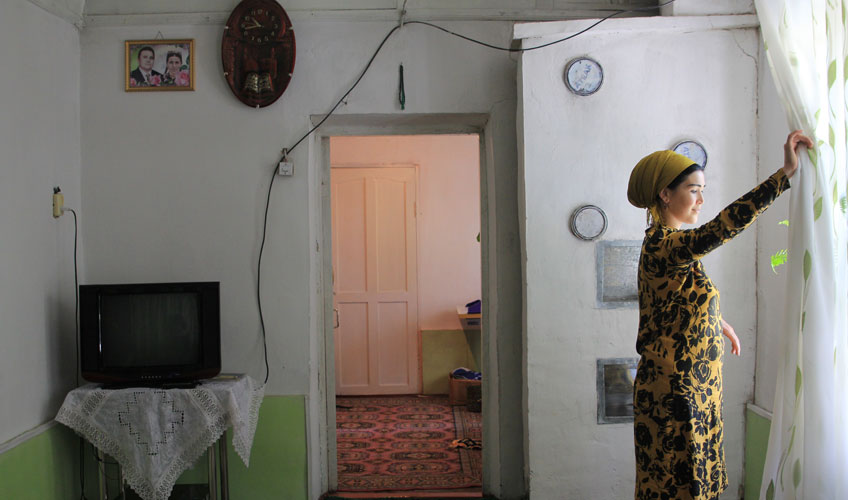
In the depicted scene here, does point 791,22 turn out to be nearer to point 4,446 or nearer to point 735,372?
point 735,372

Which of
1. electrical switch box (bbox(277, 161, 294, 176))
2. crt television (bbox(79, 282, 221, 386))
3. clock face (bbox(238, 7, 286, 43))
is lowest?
crt television (bbox(79, 282, 221, 386))

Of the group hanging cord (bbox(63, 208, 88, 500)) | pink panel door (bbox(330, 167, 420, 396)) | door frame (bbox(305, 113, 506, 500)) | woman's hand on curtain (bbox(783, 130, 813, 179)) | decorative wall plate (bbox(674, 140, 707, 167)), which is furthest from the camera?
pink panel door (bbox(330, 167, 420, 396))

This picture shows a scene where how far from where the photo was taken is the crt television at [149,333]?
9.32ft

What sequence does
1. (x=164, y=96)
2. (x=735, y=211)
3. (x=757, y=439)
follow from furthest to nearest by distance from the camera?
(x=164, y=96)
(x=757, y=439)
(x=735, y=211)

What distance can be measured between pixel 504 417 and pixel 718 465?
1.48 metres

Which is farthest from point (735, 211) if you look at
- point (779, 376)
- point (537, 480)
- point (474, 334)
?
point (474, 334)

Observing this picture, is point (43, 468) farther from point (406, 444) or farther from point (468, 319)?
point (468, 319)

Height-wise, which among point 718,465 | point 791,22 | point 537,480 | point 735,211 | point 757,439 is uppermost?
point 791,22

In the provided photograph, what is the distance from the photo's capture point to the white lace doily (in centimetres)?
267

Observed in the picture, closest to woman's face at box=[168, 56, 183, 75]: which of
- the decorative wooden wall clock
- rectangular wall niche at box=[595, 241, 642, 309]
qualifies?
the decorative wooden wall clock

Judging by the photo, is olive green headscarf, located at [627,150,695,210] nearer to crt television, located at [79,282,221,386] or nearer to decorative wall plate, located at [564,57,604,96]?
decorative wall plate, located at [564,57,604,96]

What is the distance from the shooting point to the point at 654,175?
196 centimetres

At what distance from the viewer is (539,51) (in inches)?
118

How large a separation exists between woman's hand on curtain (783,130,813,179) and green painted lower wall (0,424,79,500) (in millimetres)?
2983
